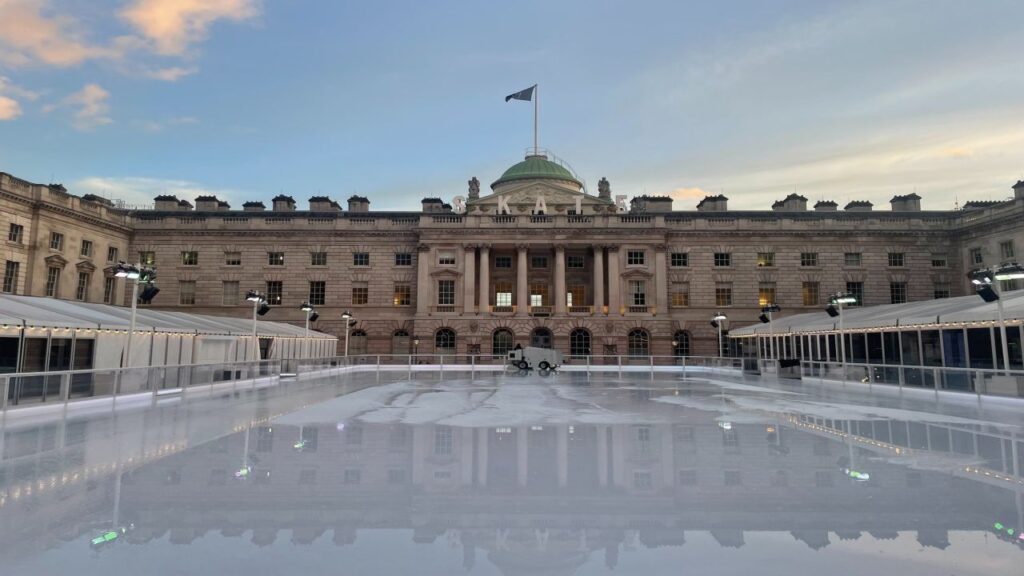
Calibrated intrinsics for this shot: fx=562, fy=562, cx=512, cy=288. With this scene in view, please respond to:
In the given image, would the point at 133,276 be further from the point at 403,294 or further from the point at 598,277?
the point at 598,277

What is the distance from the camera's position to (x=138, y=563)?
543cm

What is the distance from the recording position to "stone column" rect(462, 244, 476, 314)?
183 feet

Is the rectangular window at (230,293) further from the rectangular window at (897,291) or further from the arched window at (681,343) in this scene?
the rectangular window at (897,291)

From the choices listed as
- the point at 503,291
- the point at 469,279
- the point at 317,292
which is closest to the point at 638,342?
the point at 503,291

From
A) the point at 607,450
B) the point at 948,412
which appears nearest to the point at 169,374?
the point at 607,450

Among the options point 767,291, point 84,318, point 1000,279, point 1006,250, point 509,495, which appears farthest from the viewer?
point 767,291

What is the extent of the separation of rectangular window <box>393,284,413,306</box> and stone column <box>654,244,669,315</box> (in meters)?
25.1

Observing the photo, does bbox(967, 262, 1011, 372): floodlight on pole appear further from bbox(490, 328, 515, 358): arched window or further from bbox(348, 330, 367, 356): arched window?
bbox(348, 330, 367, 356): arched window

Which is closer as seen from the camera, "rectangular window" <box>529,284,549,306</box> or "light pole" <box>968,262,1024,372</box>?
"light pole" <box>968,262,1024,372</box>

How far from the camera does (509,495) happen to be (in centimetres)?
793

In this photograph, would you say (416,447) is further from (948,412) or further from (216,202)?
(216,202)

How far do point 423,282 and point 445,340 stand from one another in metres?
6.27

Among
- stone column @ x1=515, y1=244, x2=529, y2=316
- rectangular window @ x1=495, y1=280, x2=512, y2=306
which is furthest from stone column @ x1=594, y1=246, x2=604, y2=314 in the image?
rectangular window @ x1=495, y1=280, x2=512, y2=306

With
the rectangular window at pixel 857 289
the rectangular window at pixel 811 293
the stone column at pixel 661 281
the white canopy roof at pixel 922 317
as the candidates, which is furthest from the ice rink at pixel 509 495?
the rectangular window at pixel 857 289
